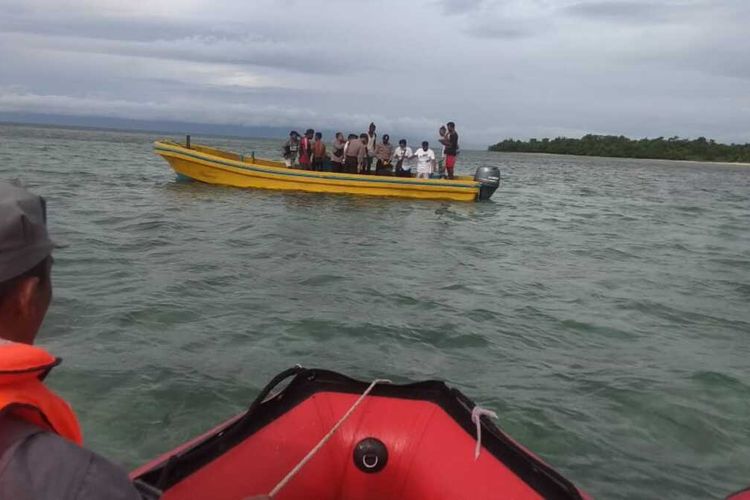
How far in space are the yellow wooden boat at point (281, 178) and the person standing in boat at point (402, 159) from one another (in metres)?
0.87

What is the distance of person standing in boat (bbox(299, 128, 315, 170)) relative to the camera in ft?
57.6

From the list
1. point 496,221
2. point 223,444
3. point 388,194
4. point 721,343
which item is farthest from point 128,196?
point 223,444

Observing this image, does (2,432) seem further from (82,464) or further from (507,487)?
(507,487)

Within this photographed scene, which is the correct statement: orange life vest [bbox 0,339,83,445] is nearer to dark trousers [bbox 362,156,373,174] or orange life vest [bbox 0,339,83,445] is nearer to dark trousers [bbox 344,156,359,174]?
dark trousers [bbox 344,156,359,174]

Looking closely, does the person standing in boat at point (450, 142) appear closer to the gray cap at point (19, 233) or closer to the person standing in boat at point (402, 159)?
the person standing in boat at point (402, 159)

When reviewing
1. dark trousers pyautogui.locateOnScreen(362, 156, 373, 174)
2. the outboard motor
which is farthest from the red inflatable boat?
the outboard motor

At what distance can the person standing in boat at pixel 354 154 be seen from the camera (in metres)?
17.2

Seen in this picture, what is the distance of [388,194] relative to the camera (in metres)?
17.4

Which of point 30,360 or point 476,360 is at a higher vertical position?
point 30,360

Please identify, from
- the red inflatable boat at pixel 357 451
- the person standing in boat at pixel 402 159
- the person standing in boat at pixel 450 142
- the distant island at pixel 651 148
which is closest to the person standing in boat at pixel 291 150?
the person standing in boat at pixel 402 159

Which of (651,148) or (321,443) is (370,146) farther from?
(651,148)

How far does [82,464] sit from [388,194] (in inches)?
641

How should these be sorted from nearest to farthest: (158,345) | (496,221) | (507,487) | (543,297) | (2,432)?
1. (2,432)
2. (507,487)
3. (158,345)
4. (543,297)
5. (496,221)

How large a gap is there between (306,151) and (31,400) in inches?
655
